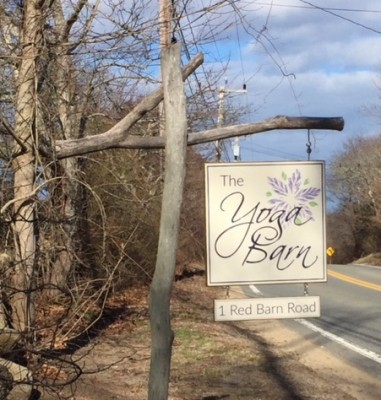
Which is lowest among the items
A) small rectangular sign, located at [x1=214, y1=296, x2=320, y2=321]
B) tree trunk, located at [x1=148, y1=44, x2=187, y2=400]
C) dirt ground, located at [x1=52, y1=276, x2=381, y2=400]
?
dirt ground, located at [x1=52, y1=276, x2=381, y2=400]

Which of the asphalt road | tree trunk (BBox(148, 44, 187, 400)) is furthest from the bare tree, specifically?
the asphalt road

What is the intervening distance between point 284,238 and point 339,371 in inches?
204

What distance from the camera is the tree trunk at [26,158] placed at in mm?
7387

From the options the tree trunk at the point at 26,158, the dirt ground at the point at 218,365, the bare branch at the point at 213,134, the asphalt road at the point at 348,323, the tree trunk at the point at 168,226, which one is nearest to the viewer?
the tree trunk at the point at 168,226

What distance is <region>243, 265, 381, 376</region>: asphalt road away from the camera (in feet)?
39.9

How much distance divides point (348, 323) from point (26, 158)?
9810 millimetres

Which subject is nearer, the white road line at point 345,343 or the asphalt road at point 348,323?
the white road line at point 345,343

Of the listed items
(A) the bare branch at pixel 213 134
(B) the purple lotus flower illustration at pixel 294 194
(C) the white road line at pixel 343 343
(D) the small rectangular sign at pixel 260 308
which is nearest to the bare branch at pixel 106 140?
(A) the bare branch at pixel 213 134

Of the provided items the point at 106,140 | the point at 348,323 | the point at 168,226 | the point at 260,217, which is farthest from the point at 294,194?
the point at 348,323

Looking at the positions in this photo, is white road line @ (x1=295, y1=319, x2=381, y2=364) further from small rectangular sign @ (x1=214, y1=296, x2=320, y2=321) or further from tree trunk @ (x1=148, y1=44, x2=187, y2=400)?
tree trunk @ (x1=148, y1=44, x2=187, y2=400)

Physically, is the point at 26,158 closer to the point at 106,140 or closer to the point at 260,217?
the point at 106,140

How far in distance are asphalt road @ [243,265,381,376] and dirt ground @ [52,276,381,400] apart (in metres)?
0.37

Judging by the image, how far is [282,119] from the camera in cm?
616

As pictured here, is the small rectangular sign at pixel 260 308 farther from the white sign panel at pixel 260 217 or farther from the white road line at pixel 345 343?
the white road line at pixel 345 343
